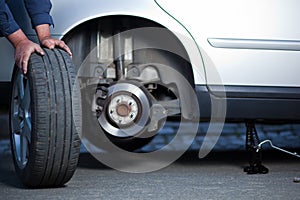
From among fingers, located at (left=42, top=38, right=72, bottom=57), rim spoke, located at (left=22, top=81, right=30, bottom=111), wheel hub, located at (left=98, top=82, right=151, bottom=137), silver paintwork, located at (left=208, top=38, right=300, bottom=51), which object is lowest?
wheel hub, located at (left=98, top=82, right=151, bottom=137)

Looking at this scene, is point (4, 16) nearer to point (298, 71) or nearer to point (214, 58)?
point (214, 58)

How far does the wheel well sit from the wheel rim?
16.3 inches

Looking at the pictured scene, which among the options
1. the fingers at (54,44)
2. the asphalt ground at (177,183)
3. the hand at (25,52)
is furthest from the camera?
the fingers at (54,44)

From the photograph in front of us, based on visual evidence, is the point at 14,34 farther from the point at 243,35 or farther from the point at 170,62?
the point at 243,35

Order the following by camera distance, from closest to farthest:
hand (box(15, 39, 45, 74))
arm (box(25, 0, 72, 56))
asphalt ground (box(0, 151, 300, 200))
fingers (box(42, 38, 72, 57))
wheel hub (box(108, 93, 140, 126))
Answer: asphalt ground (box(0, 151, 300, 200)), hand (box(15, 39, 45, 74)), fingers (box(42, 38, 72, 57)), arm (box(25, 0, 72, 56)), wheel hub (box(108, 93, 140, 126))

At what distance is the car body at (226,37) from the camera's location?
4930 millimetres

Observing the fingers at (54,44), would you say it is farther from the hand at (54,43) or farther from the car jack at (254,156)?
the car jack at (254,156)

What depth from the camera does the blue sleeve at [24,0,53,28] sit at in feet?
15.8

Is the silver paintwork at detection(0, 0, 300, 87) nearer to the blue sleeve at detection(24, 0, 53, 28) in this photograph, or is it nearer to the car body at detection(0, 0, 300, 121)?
the car body at detection(0, 0, 300, 121)

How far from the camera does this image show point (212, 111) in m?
5.05

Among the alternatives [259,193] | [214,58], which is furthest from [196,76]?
[259,193]

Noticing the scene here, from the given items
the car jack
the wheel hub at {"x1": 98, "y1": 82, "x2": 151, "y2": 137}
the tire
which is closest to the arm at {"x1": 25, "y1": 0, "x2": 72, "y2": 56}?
the tire

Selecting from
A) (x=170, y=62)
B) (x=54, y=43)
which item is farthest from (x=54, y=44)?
(x=170, y=62)

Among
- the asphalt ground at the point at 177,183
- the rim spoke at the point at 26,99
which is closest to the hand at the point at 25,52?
the rim spoke at the point at 26,99
